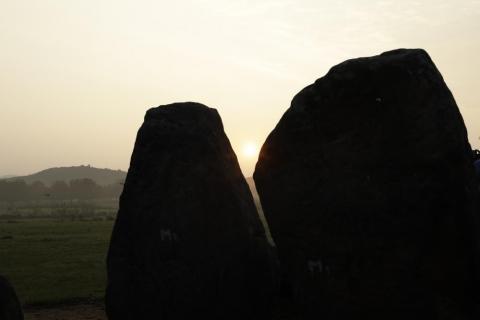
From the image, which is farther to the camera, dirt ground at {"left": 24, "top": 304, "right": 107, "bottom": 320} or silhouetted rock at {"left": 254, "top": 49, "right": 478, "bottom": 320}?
dirt ground at {"left": 24, "top": 304, "right": 107, "bottom": 320}

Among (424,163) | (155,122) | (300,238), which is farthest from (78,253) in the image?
(424,163)

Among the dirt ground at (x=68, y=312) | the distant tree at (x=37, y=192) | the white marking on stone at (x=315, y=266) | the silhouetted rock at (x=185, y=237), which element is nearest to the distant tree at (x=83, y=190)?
the distant tree at (x=37, y=192)

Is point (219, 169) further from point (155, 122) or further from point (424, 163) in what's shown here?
point (424, 163)

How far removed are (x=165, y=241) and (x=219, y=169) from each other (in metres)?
1.61

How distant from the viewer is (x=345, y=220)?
7355 millimetres

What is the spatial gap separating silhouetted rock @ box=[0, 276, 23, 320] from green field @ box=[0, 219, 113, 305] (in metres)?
6.53

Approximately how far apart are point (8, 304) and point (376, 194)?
5801mm

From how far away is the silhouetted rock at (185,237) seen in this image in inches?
363

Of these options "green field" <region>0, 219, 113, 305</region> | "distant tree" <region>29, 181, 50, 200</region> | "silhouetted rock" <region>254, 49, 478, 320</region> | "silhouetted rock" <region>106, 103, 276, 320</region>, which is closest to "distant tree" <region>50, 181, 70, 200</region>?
"distant tree" <region>29, 181, 50, 200</region>

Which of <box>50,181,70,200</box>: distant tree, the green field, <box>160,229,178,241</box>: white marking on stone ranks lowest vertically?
the green field

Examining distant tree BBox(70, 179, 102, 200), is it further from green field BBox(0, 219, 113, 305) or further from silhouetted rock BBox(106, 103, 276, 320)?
silhouetted rock BBox(106, 103, 276, 320)

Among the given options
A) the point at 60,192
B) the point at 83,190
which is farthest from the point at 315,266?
the point at 60,192

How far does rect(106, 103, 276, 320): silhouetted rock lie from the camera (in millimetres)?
9219

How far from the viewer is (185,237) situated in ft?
30.6
